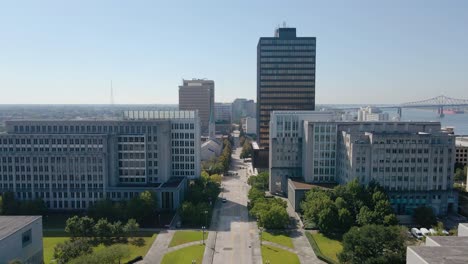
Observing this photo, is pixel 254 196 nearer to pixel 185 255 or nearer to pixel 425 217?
pixel 185 255

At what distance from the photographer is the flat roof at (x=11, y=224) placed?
6331cm

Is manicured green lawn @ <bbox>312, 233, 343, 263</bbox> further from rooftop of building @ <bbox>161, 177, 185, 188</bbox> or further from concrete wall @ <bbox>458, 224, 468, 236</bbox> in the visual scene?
rooftop of building @ <bbox>161, 177, 185, 188</bbox>

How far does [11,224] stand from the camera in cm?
6756

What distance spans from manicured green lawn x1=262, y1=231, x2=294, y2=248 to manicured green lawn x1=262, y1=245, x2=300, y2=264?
12.1 feet

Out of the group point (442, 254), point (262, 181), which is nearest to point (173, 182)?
point (262, 181)

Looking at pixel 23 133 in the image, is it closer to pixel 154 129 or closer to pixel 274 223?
pixel 154 129

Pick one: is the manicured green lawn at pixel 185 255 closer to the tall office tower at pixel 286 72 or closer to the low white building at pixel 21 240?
the low white building at pixel 21 240

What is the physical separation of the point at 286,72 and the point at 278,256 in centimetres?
10412

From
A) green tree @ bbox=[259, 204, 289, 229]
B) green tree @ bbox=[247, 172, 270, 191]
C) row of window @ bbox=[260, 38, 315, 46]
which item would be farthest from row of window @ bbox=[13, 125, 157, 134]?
row of window @ bbox=[260, 38, 315, 46]

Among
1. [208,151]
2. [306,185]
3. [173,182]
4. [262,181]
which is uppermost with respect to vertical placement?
[208,151]

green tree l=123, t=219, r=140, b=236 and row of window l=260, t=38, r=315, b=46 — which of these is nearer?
green tree l=123, t=219, r=140, b=236

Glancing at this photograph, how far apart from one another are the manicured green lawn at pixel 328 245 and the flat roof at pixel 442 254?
24.6 m

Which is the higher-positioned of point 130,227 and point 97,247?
point 130,227

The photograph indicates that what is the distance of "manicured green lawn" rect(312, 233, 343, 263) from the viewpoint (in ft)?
251
